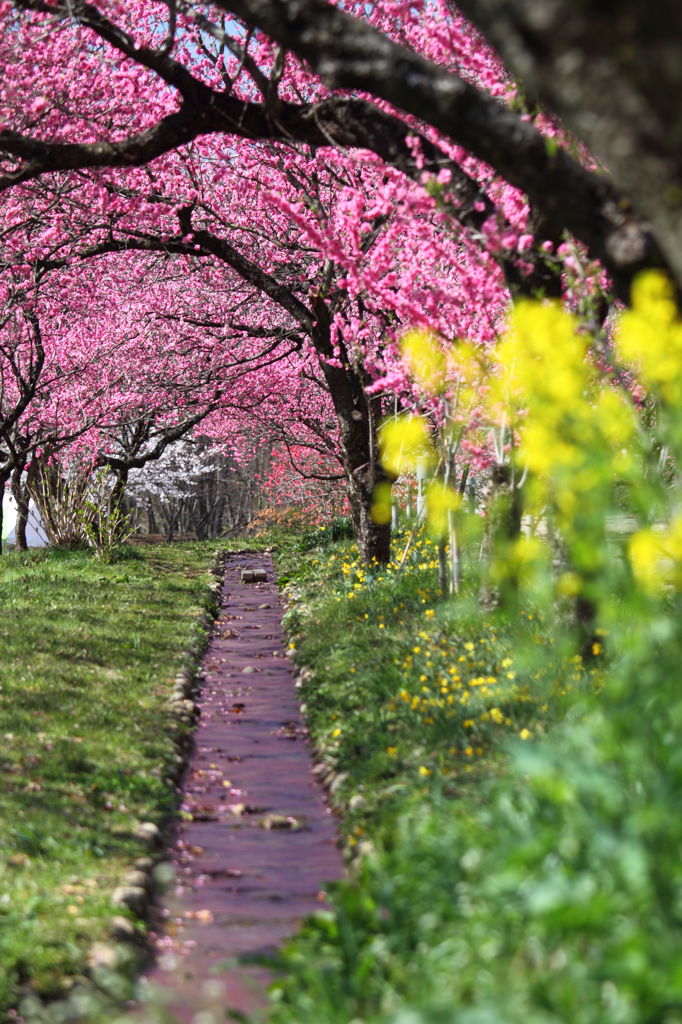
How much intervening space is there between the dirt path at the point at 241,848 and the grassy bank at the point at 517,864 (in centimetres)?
29


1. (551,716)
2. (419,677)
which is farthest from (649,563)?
(419,677)

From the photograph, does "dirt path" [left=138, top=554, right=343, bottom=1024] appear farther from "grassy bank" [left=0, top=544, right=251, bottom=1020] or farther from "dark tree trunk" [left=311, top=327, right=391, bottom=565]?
"dark tree trunk" [left=311, top=327, right=391, bottom=565]

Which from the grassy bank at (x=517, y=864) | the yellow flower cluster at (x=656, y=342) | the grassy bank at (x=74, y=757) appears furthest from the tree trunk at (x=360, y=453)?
the yellow flower cluster at (x=656, y=342)

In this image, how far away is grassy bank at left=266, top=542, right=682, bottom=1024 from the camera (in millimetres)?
3234

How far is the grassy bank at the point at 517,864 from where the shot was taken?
323 cm

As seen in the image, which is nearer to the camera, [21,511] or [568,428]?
[568,428]

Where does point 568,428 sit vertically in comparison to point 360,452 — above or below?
below

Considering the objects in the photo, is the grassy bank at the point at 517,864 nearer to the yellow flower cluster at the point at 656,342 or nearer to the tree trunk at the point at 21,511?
the yellow flower cluster at the point at 656,342

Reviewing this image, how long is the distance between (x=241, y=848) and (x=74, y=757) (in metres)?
1.57

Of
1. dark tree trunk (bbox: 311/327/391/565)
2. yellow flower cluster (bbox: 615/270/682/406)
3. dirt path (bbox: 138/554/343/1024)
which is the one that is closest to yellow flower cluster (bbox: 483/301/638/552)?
yellow flower cluster (bbox: 615/270/682/406)

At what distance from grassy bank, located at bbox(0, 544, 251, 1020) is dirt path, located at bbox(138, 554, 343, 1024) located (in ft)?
1.08

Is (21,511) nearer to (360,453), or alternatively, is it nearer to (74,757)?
(360,453)

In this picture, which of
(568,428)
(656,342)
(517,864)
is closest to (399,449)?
(568,428)

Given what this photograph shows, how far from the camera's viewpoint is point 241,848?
257 inches
